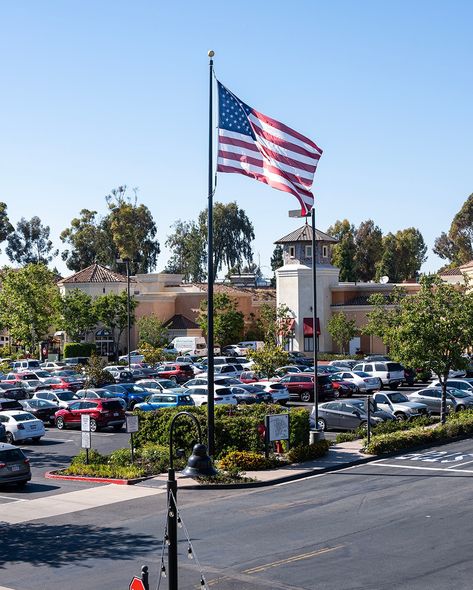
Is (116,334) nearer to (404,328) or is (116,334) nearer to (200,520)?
(404,328)

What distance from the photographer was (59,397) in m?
42.9

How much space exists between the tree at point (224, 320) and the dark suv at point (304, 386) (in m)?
27.9

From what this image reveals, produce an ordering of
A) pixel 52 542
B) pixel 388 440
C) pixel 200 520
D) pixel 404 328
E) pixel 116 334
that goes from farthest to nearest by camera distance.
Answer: pixel 116 334
pixel 404 328
pixel 388 440
pixel 200 520
pixel 52 542

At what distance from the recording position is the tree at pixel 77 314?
257 ft

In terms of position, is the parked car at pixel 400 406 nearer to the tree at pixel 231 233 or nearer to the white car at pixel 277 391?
the white car at pixel 277 391

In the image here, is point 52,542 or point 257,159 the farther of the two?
point 257,159

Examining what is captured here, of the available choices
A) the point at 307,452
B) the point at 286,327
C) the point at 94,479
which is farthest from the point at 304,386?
the point at 286,327

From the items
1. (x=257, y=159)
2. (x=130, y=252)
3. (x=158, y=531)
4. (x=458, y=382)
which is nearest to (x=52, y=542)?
(x=158, y=531)

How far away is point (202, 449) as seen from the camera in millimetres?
15227

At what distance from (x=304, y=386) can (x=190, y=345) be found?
108 feet

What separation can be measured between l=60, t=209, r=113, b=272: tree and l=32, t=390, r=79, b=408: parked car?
259ft

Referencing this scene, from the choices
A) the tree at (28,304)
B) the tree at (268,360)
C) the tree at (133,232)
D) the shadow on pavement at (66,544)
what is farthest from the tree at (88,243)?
the shadow on pavement at (66,544)

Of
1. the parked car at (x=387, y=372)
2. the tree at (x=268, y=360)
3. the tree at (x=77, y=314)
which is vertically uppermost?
the tree at (x=77, y=314)

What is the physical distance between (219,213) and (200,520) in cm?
10700
